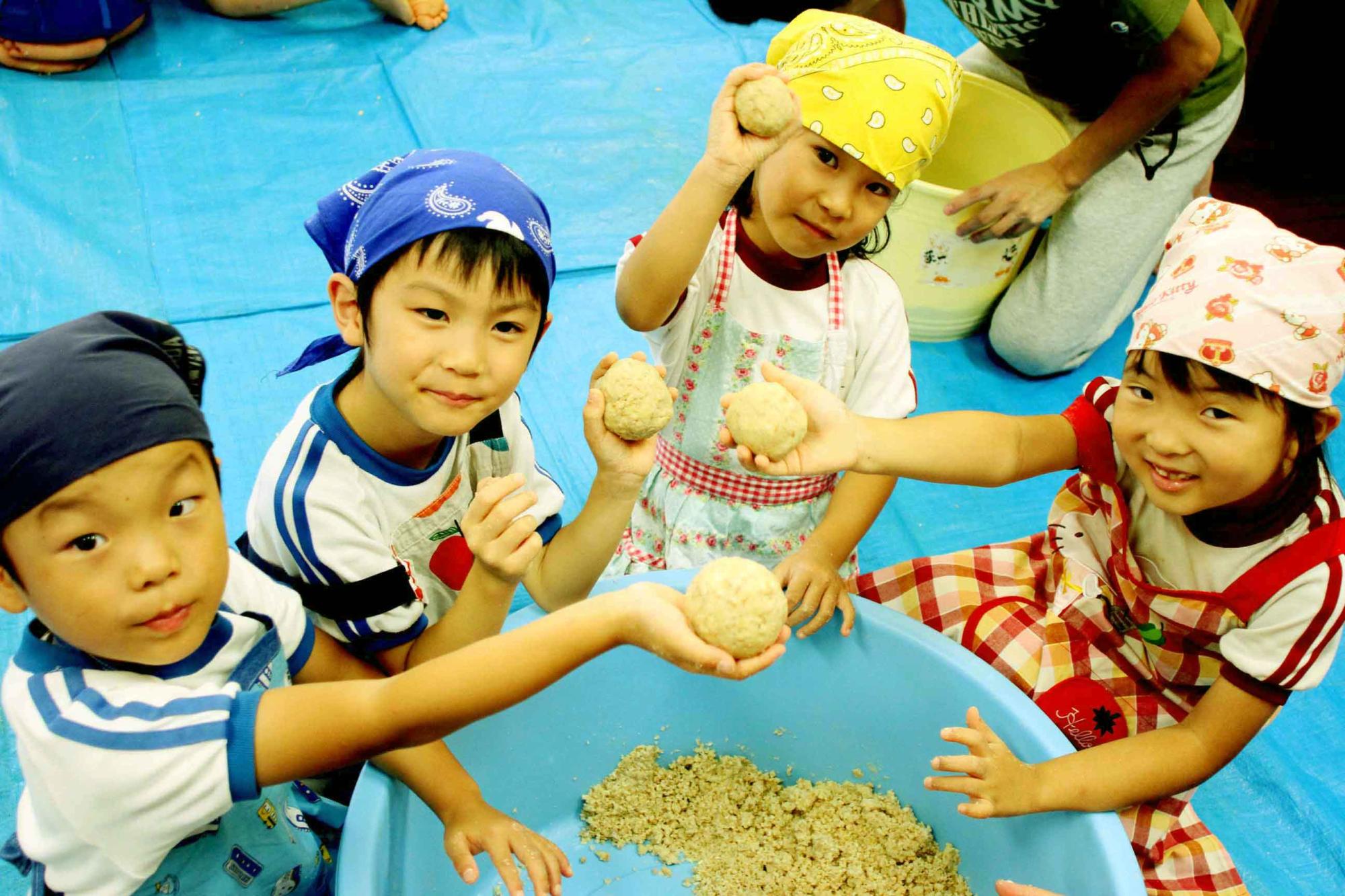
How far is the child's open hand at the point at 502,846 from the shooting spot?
895 millimetres

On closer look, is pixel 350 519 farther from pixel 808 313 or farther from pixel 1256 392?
pixel 1256 392

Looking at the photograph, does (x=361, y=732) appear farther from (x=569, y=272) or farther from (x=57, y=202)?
(x=57, y=202)

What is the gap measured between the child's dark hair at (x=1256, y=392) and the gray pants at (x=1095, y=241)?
3.00ft

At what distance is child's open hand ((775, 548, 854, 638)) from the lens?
112cm

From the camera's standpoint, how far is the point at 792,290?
122 cm

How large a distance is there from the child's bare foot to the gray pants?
141cm

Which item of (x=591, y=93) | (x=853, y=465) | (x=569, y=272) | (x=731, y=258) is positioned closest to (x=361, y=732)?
(x=853, y=465)

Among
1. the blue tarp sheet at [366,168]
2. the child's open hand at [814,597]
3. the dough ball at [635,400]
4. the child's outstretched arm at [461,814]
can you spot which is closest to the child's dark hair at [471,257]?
the dough ball at [635,400]

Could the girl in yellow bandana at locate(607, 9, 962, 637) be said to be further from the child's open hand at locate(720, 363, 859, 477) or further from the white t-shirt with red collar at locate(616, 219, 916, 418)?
the child's open hand at locate(720, 363, 859, 477)

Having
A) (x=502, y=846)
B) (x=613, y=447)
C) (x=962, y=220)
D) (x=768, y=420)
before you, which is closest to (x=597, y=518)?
(x=613, y=447)

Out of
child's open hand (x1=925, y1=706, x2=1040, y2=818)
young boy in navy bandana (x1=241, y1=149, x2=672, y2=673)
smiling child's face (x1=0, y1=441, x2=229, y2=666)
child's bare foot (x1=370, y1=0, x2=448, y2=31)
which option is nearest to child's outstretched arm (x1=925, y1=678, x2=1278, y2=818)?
child's open hand (x1=925, y1=706, x2=1040, y2=818)

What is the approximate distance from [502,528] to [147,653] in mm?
303

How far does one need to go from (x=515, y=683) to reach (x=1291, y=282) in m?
0.76

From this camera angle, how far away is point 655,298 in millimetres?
1114
